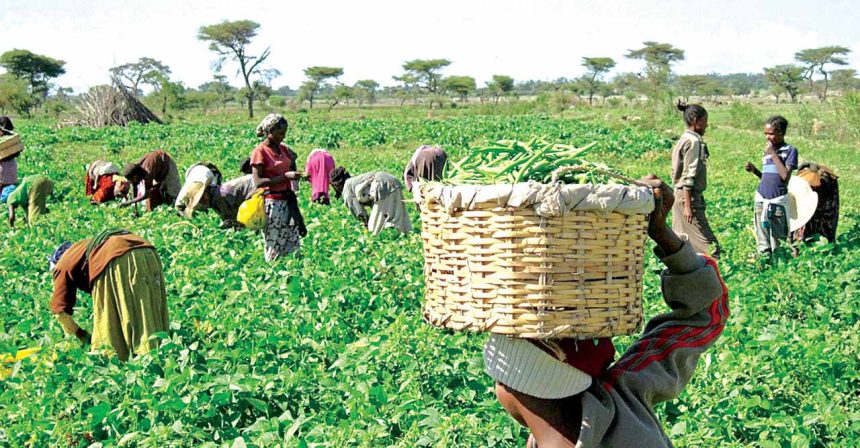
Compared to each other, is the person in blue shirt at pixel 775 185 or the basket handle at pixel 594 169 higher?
the basket handle at pixel 594 169

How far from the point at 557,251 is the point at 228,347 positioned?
131 inches

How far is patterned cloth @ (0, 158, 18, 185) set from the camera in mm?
11203

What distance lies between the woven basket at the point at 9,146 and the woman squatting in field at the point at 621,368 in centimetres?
1004

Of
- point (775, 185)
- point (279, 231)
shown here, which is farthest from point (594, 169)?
point (775, 185)

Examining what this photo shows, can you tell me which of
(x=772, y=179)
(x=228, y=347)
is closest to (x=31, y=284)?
(x=228, y=347)

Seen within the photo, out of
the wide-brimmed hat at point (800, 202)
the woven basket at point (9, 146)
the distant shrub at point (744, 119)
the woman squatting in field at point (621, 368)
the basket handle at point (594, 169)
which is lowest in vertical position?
the distant shrub at point (744, 119)

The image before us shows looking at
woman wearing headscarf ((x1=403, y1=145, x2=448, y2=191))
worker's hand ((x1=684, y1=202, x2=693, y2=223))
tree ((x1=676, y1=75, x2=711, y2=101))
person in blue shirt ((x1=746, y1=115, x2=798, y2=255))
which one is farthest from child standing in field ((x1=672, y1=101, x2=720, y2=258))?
tree ((x1=676, y1=75, x2=711, y2=101))

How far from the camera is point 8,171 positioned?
11305 mm

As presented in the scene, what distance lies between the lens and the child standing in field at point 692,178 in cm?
739

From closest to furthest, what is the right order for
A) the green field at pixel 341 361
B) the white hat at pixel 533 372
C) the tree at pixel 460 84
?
1. the white hat at pixel 533 372
2. the green field at pixel 341 361
3. the tree at pixel 460 84

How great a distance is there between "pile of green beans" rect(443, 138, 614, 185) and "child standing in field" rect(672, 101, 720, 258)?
537cm

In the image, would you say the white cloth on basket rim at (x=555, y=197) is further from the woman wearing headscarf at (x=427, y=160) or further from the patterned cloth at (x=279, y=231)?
the woman wearing headscarf at (x=427, y=160)

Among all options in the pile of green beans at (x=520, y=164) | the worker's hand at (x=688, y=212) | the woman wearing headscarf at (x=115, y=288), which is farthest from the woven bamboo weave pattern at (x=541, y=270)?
the worker's hand at (x=688, y=212)

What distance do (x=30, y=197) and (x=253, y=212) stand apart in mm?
5271
